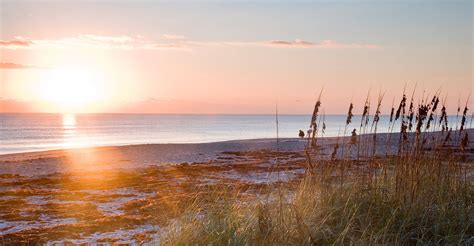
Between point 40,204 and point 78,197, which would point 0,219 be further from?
point 78,197

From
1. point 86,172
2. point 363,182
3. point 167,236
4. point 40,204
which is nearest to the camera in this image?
point 167,236

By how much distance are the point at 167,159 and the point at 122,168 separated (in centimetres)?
333

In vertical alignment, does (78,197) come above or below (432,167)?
below

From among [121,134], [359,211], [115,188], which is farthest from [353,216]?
[121,134]

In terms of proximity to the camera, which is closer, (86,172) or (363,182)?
(363,182)

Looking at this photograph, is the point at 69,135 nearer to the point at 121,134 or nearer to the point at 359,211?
the point at 121,134

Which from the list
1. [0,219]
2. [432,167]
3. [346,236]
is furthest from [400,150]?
[0,219]

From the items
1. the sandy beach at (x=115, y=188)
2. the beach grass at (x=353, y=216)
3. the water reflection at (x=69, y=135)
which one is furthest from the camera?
the water reflection at (x=69, y=135)

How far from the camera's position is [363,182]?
6.47 m

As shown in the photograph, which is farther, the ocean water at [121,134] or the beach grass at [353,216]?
the ocean water at [121,134]

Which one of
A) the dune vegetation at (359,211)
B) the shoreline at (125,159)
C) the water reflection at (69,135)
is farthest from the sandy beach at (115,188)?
the water reflection at (69,135)

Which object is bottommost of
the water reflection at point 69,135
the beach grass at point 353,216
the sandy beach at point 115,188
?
the sandy beach at point 115,188

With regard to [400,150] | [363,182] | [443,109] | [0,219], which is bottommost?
[0,219]

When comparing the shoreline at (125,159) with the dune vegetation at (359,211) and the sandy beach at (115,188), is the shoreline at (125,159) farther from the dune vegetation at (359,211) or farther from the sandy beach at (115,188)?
the dune vegetation at (359,211)
